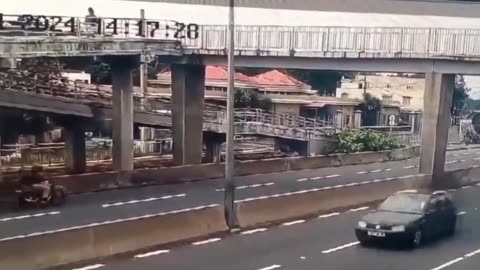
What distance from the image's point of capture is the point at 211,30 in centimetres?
2525

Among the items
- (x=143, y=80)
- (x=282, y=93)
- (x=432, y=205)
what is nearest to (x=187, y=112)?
(x=282, y=93)

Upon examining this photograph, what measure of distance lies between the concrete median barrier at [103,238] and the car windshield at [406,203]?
98.9 inches

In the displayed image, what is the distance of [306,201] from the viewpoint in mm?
13977

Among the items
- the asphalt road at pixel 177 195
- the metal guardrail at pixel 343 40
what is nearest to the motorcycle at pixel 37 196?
the asphalt road at pixel 177 195

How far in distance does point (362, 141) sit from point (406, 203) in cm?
1023

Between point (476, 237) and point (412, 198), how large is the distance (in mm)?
965

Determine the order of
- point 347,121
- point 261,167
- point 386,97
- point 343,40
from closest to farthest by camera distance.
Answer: point 347,121, point 343,40, point 261,167, point 386,97

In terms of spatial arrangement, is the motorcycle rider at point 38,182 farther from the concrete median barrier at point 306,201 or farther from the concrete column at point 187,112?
the concrete column at point 187,112

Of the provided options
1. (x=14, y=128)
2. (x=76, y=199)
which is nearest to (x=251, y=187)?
(x=76, y=199)

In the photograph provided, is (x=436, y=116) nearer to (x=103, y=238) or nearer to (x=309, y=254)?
(x=309, y=254)

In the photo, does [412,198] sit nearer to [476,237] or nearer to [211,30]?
[476,237]

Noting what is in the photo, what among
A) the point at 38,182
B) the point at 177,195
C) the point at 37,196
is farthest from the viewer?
the point at 177,195

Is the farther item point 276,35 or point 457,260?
point 276,35

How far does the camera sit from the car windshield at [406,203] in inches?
419
